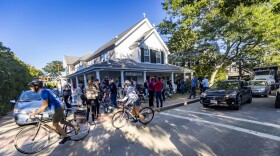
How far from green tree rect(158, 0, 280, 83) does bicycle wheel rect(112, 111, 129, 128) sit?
10.0 meters

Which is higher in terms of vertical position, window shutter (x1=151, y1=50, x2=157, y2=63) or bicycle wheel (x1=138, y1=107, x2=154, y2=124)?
window shutter (x1=151, y1=50, x2=157, y2=63)

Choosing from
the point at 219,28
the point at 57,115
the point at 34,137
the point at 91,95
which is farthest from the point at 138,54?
the point at 34,137

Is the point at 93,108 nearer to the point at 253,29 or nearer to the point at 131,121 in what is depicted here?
the point at 131,121

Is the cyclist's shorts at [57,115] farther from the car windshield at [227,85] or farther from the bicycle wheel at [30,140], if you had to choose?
the car windshield at [227,85]

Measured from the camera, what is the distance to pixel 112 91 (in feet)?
28.7

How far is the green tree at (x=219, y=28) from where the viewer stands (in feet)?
48.8

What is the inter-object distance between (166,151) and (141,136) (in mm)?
1281

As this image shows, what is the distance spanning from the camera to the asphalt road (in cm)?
386

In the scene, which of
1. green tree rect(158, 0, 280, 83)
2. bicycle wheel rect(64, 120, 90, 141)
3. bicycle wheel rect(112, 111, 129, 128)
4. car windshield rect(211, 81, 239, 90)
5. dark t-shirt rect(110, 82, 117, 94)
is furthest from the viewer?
green tree rect(158, 0, 280, 83)

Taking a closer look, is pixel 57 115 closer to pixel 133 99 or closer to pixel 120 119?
pixel 120 119

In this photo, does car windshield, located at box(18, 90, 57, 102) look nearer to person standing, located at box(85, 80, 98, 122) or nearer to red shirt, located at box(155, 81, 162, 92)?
person standing, located at box(85, 80, 98, 122)

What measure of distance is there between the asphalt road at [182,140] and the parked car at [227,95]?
66.0 inches

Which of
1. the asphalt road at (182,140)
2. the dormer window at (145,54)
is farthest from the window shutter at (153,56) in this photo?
the asphalt road at (182,140)

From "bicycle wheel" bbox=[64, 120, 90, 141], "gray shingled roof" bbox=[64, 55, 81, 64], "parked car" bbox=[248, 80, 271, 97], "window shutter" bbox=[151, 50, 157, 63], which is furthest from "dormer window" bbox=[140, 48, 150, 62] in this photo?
"gray shingled roof" bbox=[64, 55, 81, 64]
